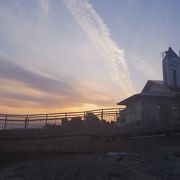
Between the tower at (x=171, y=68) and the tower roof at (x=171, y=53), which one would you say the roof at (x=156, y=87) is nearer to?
the tower at (x=171, y=68)

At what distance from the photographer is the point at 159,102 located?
31484 millimetres

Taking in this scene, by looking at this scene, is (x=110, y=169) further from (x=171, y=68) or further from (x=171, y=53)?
(x=171, y=53)

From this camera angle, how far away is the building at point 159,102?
26031 millimetres

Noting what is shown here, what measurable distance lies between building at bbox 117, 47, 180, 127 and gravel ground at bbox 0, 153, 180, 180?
24.7 ft

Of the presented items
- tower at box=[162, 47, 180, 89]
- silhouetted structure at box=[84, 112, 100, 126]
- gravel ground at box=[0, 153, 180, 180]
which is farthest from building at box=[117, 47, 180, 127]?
→ gravel ground at box=[0, 153, 180, 180]

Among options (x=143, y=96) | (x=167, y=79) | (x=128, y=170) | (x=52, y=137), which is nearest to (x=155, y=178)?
(x=128, y=170)

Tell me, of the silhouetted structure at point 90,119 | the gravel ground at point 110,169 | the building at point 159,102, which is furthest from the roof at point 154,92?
the gravel ground at point 110,169

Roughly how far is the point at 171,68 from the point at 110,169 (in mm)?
26212

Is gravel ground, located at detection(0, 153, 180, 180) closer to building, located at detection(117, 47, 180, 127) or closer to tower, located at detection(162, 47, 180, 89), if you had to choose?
building, located at detection(117, 47, 180, 127)

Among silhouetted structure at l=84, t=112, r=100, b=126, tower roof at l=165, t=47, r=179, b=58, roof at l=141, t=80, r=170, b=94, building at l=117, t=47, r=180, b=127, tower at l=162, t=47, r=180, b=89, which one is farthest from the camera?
tower roof at l=165, t=47, r=179, b=58

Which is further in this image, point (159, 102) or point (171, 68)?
point (171, 68)

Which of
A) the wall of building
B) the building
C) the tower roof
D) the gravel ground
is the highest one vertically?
the tower roof

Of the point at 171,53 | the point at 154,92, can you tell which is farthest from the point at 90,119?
the point at 171,53

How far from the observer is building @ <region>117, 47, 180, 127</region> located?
26031 millimetres
